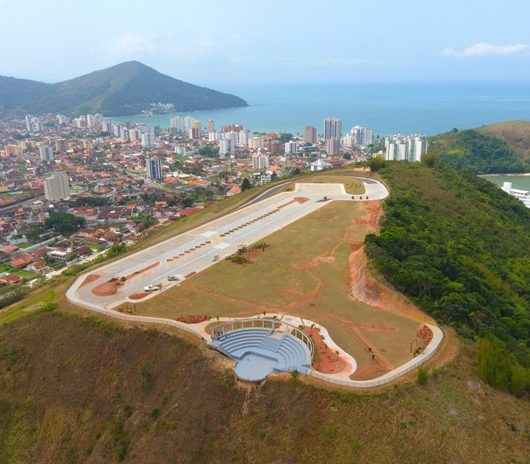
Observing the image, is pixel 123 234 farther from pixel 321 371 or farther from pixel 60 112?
pixel 60 112

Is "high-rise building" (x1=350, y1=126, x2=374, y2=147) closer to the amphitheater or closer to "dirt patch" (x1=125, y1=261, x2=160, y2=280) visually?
"dirt patch" (x1=125, y1=261, x2=160, y2=280)

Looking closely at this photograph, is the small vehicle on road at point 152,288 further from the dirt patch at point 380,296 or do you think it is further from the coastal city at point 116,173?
the coastal city at point 116,173

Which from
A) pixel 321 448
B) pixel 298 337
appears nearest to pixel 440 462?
pixel 321 448

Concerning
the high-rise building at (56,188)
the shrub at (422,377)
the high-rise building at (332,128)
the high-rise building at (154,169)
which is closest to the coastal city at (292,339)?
the shrub at (422,377)

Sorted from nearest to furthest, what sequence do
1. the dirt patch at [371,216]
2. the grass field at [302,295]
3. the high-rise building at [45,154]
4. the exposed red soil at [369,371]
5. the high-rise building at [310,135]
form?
the exposed red soil at [369,371], the grass field at [302,295], the dirt patch at [371,216], the high-rise building at [45,154], the high-rise building at [310,135]

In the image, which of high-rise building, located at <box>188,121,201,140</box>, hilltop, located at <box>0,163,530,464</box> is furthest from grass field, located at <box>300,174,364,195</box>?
high-rise building, located at <box>188,121,201,140</box>

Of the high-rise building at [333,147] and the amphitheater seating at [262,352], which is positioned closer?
the amphitheater seating at [262,352]
